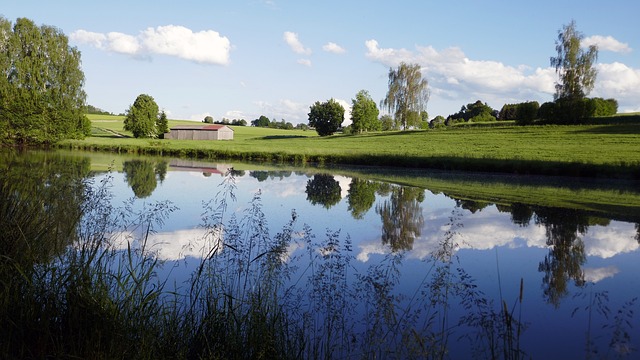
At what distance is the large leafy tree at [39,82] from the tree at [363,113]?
167ft

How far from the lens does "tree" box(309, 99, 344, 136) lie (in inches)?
3979

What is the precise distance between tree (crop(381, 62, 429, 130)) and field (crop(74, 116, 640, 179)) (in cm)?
980

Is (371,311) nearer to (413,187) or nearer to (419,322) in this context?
(419,322)

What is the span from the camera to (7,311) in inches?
189

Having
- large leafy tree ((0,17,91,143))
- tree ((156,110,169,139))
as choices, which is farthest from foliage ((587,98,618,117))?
tree ((156,110,169,139))

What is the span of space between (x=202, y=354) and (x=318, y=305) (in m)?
2.25

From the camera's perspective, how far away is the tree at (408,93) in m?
80.5

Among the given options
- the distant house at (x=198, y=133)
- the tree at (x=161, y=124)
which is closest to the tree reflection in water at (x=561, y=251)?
the distant house at (x=198, y=133)

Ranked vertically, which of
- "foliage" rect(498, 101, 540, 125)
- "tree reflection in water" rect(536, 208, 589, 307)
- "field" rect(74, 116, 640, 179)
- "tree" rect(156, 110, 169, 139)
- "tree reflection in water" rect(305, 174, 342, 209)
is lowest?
"tree reflection in water" rect(536, 208, 589, 307)

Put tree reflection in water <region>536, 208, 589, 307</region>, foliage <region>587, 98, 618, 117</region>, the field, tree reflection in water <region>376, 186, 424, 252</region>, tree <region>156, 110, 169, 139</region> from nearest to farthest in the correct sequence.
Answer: tree reflection in water <region>536, 208, 589, 307</region>
tree reflection in water <region>376, 186, 424, 252</region>
the field
foliage <region>587, 98, 618, 117</region>
tree <region>156, 110, 169, 139</region>

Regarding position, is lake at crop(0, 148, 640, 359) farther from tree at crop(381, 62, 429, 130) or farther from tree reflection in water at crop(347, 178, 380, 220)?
tree at crop(381, 62, 429, 130)

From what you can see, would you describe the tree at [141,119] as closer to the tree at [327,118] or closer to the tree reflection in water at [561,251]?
the tree at [327,118]

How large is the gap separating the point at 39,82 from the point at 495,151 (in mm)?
45107

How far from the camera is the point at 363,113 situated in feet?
313
